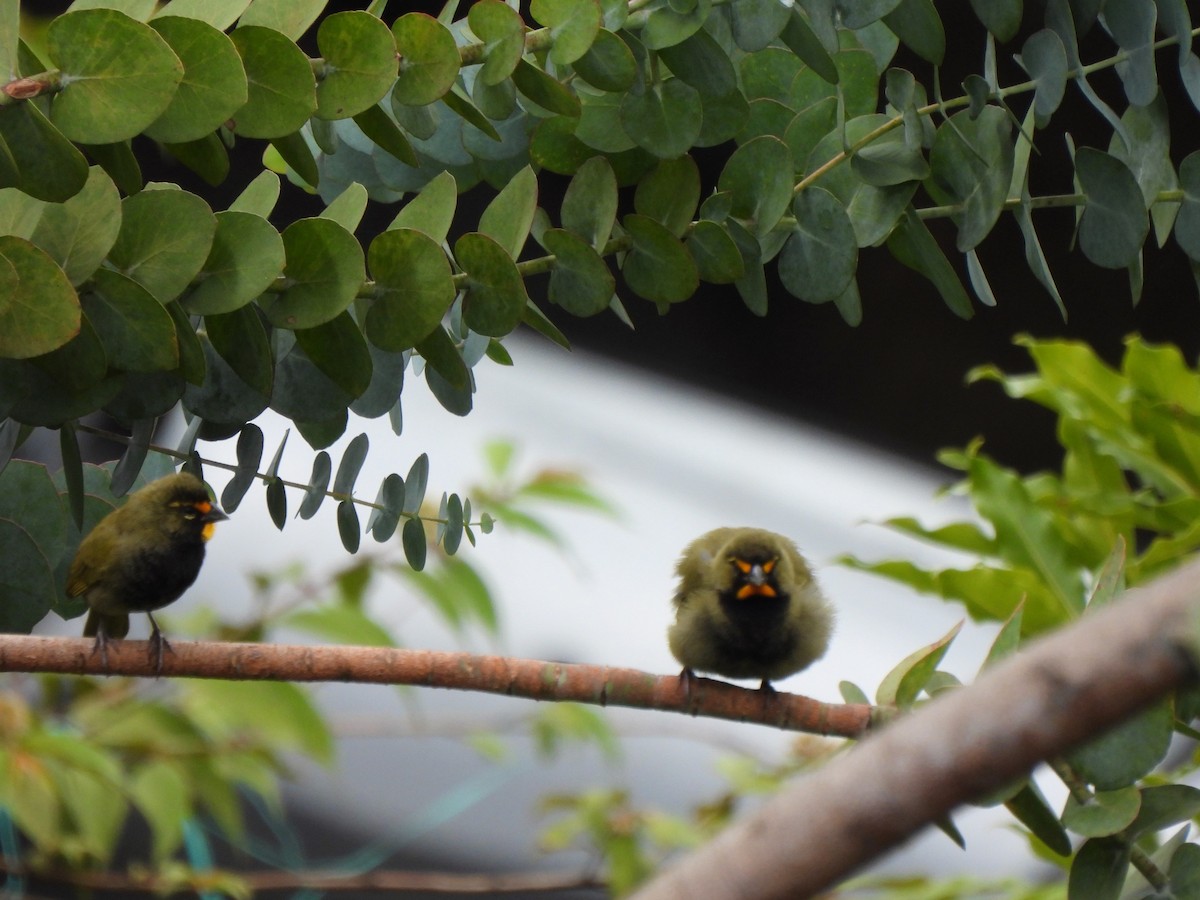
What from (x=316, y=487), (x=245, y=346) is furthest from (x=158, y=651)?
(x=245, y=346)

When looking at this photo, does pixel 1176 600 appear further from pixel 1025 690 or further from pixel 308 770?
pixel 308 770

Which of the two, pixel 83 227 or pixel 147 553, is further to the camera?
pixel 147 553

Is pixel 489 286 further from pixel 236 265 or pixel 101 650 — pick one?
pixel 101 650

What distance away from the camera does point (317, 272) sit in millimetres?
597

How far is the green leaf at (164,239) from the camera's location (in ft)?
1.85

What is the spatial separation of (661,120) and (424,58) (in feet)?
0.42

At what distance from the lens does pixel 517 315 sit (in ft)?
2.11

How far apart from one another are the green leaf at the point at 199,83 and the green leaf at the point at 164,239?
3cm

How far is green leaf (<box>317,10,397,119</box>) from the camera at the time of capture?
0.59 m

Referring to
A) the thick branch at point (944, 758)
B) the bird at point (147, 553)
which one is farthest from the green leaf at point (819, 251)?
the bird at point (147, 553)

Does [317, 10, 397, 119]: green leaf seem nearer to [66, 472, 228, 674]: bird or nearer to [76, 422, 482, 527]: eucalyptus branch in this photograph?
[76, 422, 482, 527]: eucalyptus branch

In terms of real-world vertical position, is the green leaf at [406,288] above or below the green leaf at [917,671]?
above

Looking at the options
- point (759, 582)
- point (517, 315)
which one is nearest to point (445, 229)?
point (517, 315)

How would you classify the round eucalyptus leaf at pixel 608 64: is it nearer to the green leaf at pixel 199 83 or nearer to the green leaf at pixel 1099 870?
the green leaf at pixel 199 83
